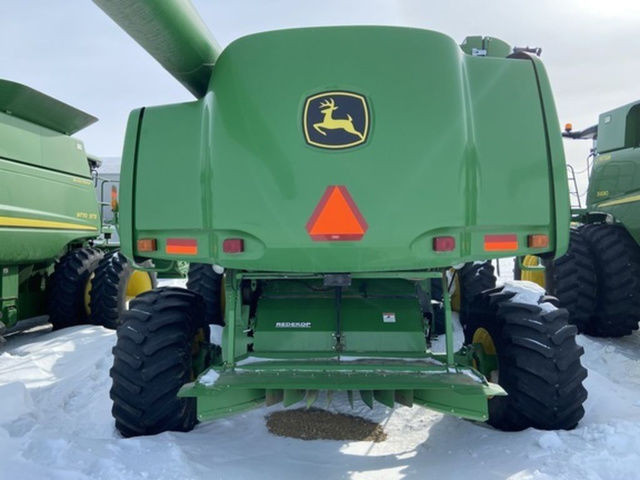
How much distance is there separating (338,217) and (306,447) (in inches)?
62.0


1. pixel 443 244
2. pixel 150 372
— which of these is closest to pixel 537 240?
pixel 443 244

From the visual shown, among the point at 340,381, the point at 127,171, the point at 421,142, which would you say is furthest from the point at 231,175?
the point at 340,381

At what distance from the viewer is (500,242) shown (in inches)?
119

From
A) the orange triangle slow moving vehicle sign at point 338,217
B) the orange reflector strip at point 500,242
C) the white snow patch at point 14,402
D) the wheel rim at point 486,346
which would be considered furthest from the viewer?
the white snow patch at point 14,402

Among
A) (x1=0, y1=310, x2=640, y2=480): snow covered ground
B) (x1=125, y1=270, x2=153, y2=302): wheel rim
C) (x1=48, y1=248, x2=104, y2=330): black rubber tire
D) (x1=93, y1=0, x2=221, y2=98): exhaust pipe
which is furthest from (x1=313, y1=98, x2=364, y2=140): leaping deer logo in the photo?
(x1=125, y1=270, x2=153, y2=302): wheel rim

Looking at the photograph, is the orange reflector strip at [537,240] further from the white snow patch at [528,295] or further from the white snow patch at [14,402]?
the white snow patch at [14,402]

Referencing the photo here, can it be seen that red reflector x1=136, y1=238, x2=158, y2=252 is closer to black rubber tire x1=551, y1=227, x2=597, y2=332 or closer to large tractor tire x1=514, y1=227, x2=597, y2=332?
large tractor tire x1=514, y1=227, x2=597, y2=332

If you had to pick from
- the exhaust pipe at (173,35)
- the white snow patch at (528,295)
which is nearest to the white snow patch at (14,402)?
the exhaust pipe at (173,35)

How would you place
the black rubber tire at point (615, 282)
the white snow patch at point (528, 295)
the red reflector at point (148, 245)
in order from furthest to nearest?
1. the black rubber tire at point (615, 282)
2. the white snow patch at point (528, 295)
3. the red reflector at point (148, 245)

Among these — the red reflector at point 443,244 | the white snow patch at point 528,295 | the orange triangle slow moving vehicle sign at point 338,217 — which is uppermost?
the orange triangle slow moving vehicle sign at point 338,217

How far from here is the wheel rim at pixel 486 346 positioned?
362 centimetres

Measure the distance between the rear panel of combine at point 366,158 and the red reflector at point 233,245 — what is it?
1 cm

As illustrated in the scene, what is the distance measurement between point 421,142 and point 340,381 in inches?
55.4

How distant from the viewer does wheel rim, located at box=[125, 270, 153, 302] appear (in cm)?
814
